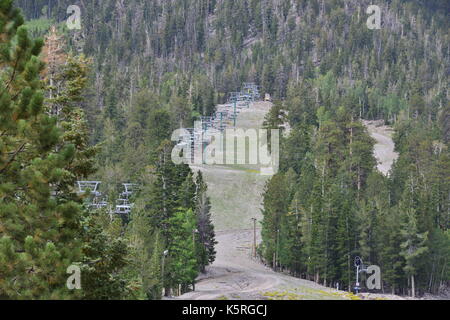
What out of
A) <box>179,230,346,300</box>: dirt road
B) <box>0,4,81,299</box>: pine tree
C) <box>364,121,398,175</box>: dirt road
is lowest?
<box>179,230,346,300</box>: dirt road

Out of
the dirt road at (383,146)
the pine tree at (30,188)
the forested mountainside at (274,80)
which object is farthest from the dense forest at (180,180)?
the dirt road at (383,146)

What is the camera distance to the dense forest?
15.5 meters

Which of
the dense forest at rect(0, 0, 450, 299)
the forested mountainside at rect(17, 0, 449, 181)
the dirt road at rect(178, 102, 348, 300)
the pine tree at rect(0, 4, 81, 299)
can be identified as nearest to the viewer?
the pine tree at rect(0, 4, 81, 299)

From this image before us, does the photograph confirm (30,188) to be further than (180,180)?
No

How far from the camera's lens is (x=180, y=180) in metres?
56.0

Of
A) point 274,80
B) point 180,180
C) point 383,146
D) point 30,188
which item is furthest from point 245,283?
point 274,80

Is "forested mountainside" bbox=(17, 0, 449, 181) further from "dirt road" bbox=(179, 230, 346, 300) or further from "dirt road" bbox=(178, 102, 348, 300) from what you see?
"dirt road" bbox=(179, 230, 346, 300)

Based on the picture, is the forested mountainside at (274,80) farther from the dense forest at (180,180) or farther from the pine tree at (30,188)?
the pine tree at (30,188)

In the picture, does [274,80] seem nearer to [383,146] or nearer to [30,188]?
[383,146]

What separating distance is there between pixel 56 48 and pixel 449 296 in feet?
156

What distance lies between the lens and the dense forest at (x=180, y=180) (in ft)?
50.9

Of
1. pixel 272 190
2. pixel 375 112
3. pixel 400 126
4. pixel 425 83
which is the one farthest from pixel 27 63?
pixel 425 83

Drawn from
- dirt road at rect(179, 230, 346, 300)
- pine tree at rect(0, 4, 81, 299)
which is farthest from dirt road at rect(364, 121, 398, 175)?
pine tree at rect(0, 4, 81, 299)
